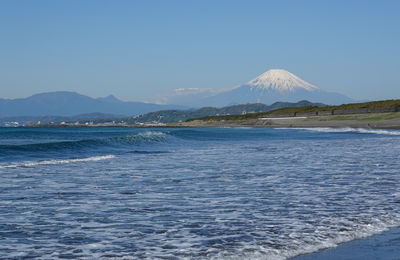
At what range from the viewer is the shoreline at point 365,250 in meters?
7.14

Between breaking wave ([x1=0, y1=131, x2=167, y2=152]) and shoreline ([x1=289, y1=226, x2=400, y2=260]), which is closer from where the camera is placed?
shoreline ([x1=289, y1=226, x2=400, y2=260])

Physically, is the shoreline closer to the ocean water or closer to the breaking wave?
the ocean water

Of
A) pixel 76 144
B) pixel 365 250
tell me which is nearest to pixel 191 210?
pixel 365 250

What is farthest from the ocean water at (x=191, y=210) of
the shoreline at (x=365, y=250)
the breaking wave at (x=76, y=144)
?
the breaking wave at (x=76, y=144)

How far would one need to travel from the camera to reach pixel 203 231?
8.62 metres

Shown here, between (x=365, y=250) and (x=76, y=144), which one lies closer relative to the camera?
(x=365, y=250)

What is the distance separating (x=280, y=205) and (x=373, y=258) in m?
4.15

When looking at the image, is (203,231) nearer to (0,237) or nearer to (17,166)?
(0,237)

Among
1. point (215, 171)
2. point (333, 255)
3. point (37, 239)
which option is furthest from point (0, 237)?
point (215, 171)

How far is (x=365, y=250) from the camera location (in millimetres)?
7449

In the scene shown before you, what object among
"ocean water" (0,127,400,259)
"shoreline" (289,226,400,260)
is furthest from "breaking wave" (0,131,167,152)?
"shoreline" (289,226,400,260)

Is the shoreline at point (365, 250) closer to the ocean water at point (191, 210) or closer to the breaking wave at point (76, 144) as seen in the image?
the ocean water at point (191, 210)

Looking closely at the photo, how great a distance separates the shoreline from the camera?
7137 millimetres

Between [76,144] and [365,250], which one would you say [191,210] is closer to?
[365,250]
